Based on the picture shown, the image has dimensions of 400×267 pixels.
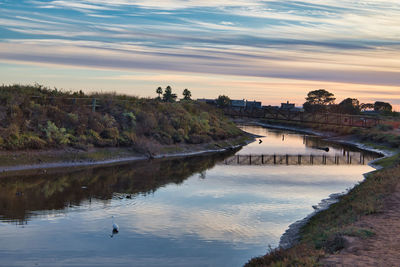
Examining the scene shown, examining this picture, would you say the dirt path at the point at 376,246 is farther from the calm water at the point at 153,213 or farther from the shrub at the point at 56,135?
the shrub at the point at 56,135

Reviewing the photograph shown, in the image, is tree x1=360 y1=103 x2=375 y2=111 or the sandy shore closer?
the sandy shore

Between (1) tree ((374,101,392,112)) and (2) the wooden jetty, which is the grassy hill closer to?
(2) the wooden jetty

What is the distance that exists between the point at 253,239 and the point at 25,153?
81.0 ft

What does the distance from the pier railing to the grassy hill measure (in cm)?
862

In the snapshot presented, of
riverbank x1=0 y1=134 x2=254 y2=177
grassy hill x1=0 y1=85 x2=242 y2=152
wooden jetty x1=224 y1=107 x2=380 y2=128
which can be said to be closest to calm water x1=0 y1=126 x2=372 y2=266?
riverbank x1=0 y1=134 x2=254 y2=177

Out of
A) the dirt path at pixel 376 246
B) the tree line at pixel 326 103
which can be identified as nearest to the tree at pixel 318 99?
the tree line at pixel 326 103

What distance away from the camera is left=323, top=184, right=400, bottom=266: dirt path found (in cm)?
1447

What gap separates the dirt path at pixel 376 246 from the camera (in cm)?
1447

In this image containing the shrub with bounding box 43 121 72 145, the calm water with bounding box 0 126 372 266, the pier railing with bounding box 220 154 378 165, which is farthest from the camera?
the pier railing with bounding box 220 154 378 165

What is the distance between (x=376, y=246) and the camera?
16234 millimetres

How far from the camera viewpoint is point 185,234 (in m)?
21.5

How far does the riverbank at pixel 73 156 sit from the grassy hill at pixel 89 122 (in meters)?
0.74

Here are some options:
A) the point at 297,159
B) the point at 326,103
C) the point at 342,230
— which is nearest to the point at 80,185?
the point at 342,230

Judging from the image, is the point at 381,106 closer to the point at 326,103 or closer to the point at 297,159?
the point at 326,103
